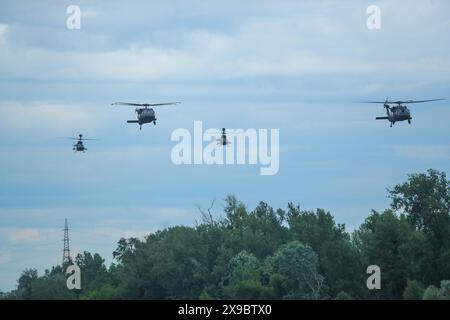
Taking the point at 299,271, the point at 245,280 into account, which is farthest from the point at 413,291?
the point at 245,280

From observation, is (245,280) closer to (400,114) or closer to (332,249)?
(332,249)

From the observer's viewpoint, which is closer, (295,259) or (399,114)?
(399,114)

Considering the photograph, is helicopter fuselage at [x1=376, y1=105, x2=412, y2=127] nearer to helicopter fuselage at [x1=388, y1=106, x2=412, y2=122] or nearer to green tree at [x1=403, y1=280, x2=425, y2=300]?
helicopter fuselage at [x1=388, y1=106, x2=412, y2=122]

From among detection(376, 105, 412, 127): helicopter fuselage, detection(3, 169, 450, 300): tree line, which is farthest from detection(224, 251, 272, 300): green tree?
detection(376, 105, 412, 127): helicopter fuselage

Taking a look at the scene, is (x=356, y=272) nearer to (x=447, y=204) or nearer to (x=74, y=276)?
(x=447, y=204)

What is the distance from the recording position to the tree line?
490 feet

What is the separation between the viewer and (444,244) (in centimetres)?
14975

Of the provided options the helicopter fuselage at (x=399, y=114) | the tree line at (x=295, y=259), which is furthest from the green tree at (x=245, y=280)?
the helicopter fuselage at (x=399, y=114)

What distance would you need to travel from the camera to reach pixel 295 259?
15762 centimetres

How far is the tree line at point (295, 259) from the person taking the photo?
149375 mm

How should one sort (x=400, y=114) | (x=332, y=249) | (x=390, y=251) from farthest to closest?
(x=332, y=249) → (x=390, y=251) → (x=400, y=114)

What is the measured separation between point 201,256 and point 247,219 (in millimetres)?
16063

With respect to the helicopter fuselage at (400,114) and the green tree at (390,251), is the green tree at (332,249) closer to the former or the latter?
the green tree at (390,251)
